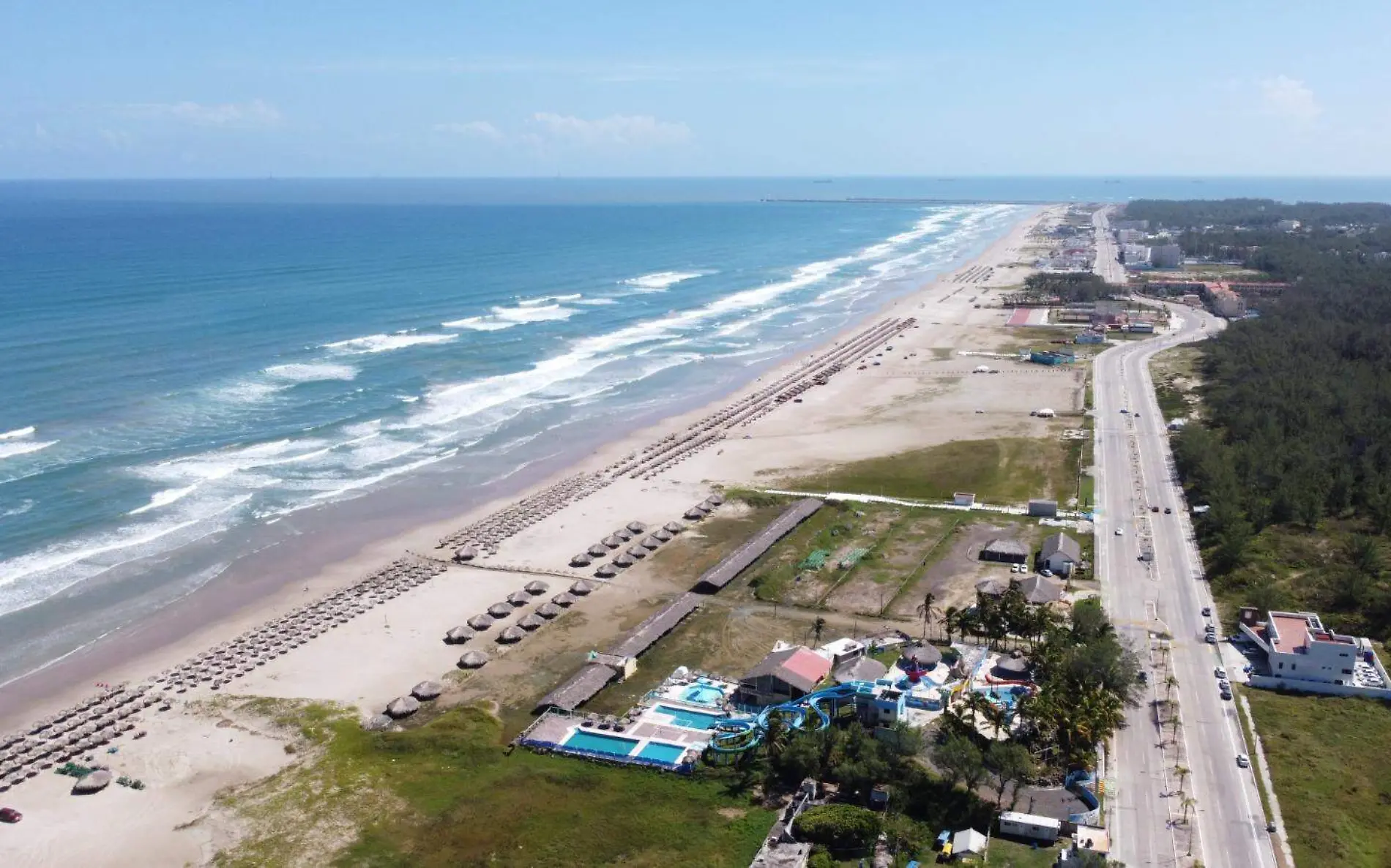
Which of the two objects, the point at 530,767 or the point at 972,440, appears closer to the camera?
the point at 530,767

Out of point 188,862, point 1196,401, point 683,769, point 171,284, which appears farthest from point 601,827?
point 171,284

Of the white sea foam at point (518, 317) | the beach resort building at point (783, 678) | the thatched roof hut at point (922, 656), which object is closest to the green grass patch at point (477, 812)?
the beach resort building at point (783, 678)

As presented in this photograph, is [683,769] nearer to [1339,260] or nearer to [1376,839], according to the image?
[1376,839]

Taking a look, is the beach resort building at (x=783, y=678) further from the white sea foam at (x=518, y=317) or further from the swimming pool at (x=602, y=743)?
the white sea foam at (x=518, y=317)

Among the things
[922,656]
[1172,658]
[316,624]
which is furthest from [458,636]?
[1172,658]

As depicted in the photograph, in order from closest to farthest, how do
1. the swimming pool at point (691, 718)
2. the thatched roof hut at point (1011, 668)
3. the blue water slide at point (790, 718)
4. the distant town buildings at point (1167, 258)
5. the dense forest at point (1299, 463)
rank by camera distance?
the blue water slide at point (790, 718) → the swimming pool at point (691, 718) → the thatched roof hut at point (1011, 668) → the dense forest at point (1299, 463) → the distant town buildings at point (1167, 258)

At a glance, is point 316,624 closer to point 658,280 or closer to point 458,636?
point 458,636
